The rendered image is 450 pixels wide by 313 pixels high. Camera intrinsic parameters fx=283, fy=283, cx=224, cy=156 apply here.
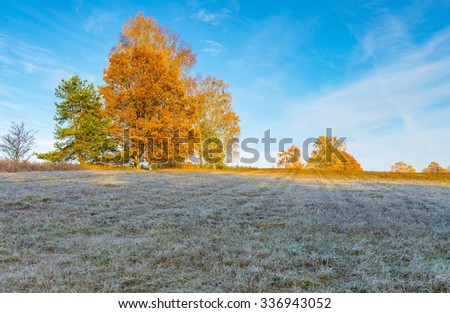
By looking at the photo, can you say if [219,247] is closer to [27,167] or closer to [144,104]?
[27,167]

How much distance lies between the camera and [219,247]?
385 cm

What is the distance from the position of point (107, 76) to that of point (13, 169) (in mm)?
10521

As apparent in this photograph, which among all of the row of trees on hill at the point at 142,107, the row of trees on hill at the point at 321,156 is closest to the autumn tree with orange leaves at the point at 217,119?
the row of trees on hill at the point at 142,107

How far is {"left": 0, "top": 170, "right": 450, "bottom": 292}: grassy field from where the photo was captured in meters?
2.83

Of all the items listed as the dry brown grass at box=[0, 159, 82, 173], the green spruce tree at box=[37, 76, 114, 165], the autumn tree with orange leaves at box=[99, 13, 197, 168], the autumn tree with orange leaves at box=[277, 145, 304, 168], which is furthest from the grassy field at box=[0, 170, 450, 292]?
the autumn tree with orange leaves at box=[277, 145, 304, 168]

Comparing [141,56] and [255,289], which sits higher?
[141,56]

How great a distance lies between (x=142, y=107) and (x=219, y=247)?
22.9 metres

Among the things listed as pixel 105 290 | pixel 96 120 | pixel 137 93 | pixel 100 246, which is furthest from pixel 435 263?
pixel 96 120

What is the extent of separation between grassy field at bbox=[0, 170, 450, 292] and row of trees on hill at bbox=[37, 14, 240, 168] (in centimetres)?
1780

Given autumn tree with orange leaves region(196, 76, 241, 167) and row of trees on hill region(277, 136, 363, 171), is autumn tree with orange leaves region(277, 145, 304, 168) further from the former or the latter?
autumn tree with orange leaves region(196, 76, 241, 167)

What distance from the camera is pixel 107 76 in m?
24.5

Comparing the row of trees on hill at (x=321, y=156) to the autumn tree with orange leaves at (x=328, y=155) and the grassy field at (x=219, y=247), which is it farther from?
the grassy field at (x=219, y=247)

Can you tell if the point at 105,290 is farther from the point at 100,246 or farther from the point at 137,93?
the point at 137,93

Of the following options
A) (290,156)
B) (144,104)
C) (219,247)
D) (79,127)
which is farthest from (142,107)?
(290,156)
